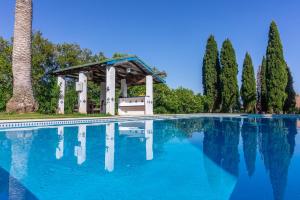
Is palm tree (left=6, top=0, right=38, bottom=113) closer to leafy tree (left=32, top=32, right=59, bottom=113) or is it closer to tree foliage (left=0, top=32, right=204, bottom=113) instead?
tree foliage (left=0, top=32, right=204, bottom=113)

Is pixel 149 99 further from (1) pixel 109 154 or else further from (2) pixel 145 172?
(2) pixel 145 172

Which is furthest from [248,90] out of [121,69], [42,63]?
[42,63]

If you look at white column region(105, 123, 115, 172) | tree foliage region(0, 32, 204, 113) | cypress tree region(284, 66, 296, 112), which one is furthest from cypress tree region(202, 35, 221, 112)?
white column region(105, 123, 115, 172)

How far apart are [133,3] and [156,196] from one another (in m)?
24.3

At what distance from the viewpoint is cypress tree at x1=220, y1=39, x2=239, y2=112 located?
29.0 metres

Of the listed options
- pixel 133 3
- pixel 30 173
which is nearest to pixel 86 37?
pixel 133 3

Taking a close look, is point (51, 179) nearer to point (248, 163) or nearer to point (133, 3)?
point (248, 163)

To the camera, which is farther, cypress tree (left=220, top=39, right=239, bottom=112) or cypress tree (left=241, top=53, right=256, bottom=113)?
cypress tree (left=220, top=39, right=239, bottom=112)

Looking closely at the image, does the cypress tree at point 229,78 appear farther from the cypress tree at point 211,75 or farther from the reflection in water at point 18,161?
the reflection in water at point 18,161

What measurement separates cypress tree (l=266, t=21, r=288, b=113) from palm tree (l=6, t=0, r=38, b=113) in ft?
76.2

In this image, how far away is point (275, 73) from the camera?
25.6m

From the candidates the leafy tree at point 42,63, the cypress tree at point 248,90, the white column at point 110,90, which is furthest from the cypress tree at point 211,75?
the leafy tree at point 42,63

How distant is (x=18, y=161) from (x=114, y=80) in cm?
1296

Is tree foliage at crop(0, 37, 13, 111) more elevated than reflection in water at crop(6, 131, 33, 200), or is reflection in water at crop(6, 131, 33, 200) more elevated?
tree foliage at crop(0, 37, 13, 111)
